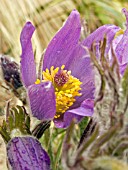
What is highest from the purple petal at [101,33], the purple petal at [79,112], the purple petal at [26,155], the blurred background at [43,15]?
the blurred background at [43,15]

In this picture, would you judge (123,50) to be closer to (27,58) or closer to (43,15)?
(27,58)

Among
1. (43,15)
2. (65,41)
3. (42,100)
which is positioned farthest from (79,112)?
(43,15)

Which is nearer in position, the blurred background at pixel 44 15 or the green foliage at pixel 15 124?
the green foliage at pixel 15 124

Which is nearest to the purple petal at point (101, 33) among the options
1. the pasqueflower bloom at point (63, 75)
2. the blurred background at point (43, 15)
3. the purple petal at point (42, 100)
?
the pasqueflower bloom at point (63, 75)

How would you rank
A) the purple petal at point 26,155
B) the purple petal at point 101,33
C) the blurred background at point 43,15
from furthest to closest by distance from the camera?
the blurred background at point 43,15 → the purple petal at point 101,33 → the purple petal at point 26,155

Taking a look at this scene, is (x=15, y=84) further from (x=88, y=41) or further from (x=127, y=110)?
(x=127, y=110)

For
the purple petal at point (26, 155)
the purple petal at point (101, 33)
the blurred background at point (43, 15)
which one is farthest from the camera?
the blurred background at point (43, 15)

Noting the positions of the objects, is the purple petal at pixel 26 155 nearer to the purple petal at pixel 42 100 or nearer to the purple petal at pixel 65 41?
the purple petal at pixel 42 100
